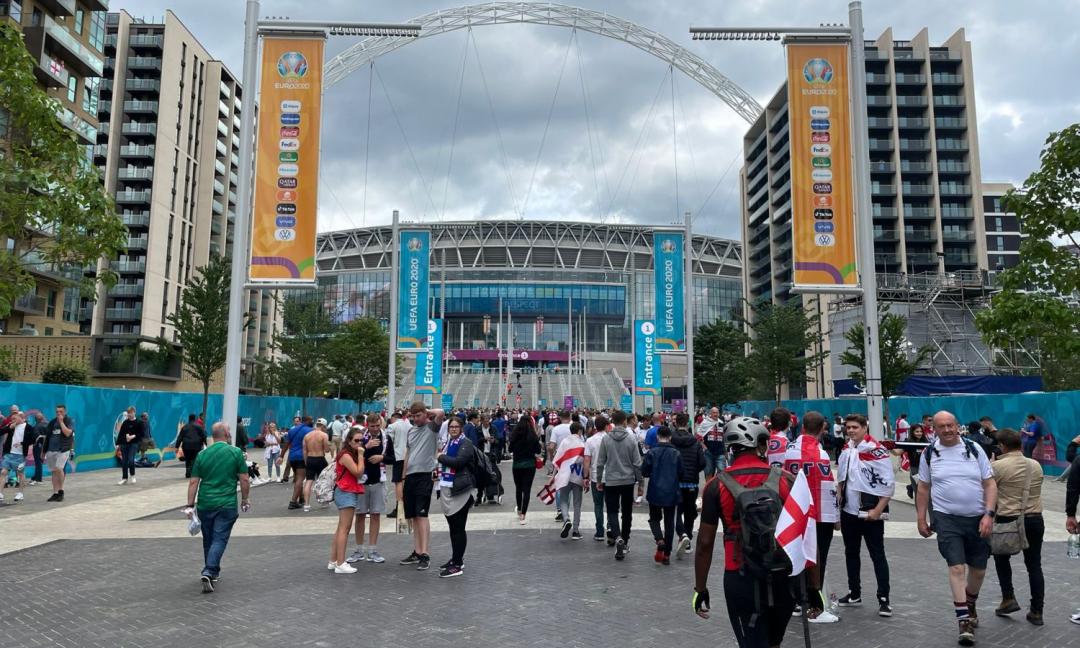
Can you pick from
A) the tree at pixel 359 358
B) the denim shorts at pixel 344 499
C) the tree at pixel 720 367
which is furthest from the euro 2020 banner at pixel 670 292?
the tree at pixel 359 358

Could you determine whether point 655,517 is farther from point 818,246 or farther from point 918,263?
point 918,263

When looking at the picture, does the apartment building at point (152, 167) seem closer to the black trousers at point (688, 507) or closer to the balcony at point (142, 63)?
the balcony at point (142, 63)

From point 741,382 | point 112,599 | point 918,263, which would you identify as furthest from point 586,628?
point 918,263

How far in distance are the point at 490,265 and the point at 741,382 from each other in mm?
77036

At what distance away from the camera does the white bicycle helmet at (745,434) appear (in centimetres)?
416

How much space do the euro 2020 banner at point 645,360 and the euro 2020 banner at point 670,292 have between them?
2826 mm

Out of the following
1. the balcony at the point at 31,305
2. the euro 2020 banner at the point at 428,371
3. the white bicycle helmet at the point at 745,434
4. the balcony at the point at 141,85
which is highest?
the balcony at the point at 141,85

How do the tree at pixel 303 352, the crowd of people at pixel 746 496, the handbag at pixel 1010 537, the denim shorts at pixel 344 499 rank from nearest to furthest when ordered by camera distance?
the crowd of people at pixel 746 496 → the handbag at pixel 1010 537 → the denim shorts at pixel 344 499 → the tree at pixel 303 352

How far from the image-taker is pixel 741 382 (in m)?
43.8

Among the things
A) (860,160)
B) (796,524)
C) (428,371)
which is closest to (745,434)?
(796,524)

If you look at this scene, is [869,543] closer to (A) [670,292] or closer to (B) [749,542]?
(B) [749,542]

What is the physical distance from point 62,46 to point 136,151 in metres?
28.4

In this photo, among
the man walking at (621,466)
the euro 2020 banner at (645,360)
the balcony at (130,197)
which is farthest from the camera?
the balcony at (130,197)

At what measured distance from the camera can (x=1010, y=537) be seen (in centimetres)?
630
